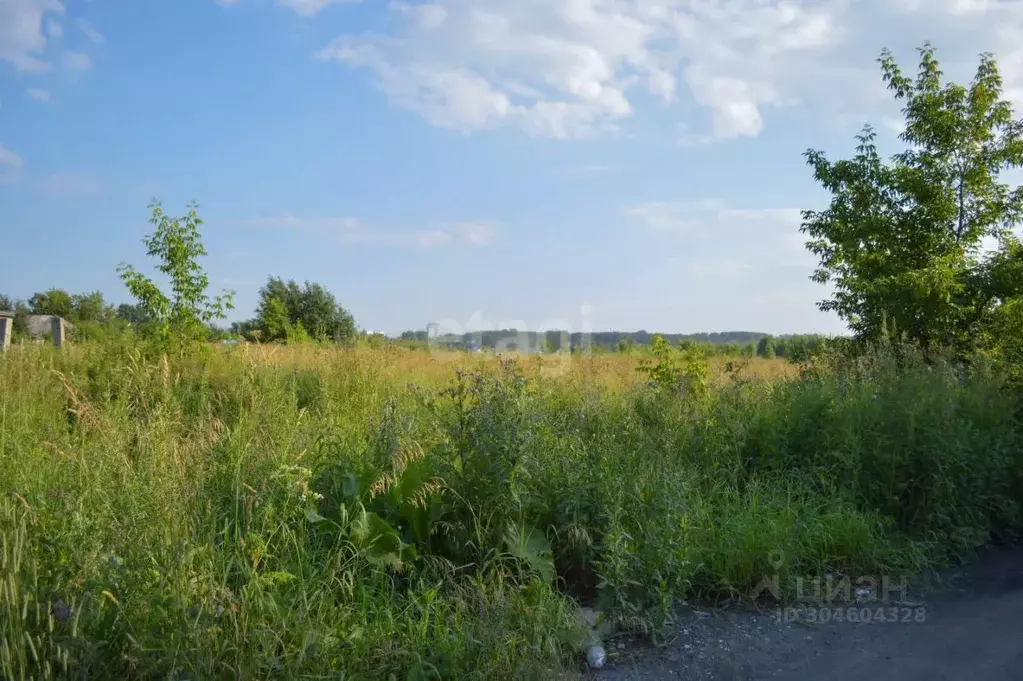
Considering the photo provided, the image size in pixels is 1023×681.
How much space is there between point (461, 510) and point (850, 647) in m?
2.30

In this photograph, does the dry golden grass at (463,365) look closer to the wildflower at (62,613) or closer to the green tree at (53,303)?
the wildflower at (62,613)

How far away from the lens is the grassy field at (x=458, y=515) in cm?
314

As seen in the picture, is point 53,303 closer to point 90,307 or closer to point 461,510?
point 90,307

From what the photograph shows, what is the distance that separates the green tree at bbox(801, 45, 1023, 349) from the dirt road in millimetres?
6119

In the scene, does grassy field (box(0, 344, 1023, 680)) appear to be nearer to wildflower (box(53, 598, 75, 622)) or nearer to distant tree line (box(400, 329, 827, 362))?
wildflower (box(53, 598, 75, 622))

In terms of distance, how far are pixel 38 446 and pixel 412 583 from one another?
10.4 feet

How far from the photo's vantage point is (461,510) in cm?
455
